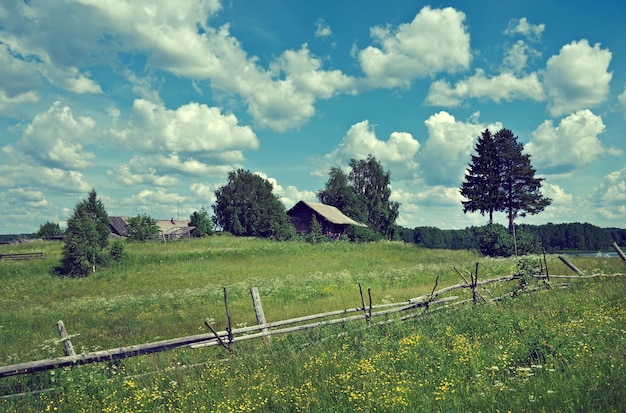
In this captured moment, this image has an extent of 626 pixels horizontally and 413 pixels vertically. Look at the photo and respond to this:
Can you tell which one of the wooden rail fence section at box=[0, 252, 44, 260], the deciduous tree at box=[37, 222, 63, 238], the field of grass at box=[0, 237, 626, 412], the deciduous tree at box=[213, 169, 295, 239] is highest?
the deciduous tree at box=[213, 169, 295, 239]

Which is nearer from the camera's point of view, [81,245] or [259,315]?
[259,315]

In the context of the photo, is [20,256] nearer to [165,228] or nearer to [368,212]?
[165,228]

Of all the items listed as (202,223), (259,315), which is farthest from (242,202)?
(259,315)

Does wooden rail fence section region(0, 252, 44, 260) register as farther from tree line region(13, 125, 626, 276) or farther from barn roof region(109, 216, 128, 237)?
barn roof region(109, 216, 128, 237)

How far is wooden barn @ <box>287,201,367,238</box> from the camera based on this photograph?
188 feet

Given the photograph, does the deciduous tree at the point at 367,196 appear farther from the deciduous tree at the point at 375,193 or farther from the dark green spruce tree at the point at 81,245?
the dark green spruce tree at the point at 81,245

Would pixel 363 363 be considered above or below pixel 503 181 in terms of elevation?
below

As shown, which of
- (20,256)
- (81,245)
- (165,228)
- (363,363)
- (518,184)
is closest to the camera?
(363,363)

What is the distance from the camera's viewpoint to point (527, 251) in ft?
138

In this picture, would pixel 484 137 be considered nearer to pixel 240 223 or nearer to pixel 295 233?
pixel 295 233

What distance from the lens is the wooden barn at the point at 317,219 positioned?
57.4m

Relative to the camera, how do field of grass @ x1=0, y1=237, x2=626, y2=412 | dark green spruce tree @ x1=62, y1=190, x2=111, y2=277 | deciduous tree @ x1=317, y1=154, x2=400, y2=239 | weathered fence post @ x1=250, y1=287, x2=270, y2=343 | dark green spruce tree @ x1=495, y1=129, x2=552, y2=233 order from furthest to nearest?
deciduous tree @ x1=317, y1=154, x2=400, y2=239 → dark green spruce tree @ x1=495, y1=129, x2=552, y2=233 → dark green spruce tree @ x1=62, y1=190, x2=111, y2=277 → weathered fence post @ x1=250, y1=287, x2=270, y2=343 → field of grass @ x1=0, y1=237, x2=626, y2=412

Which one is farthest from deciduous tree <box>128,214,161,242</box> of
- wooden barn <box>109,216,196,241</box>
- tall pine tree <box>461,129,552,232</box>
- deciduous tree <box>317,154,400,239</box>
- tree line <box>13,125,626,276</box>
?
tall pine tree <box>461,129,552,232</box>

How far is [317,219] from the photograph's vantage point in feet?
191
